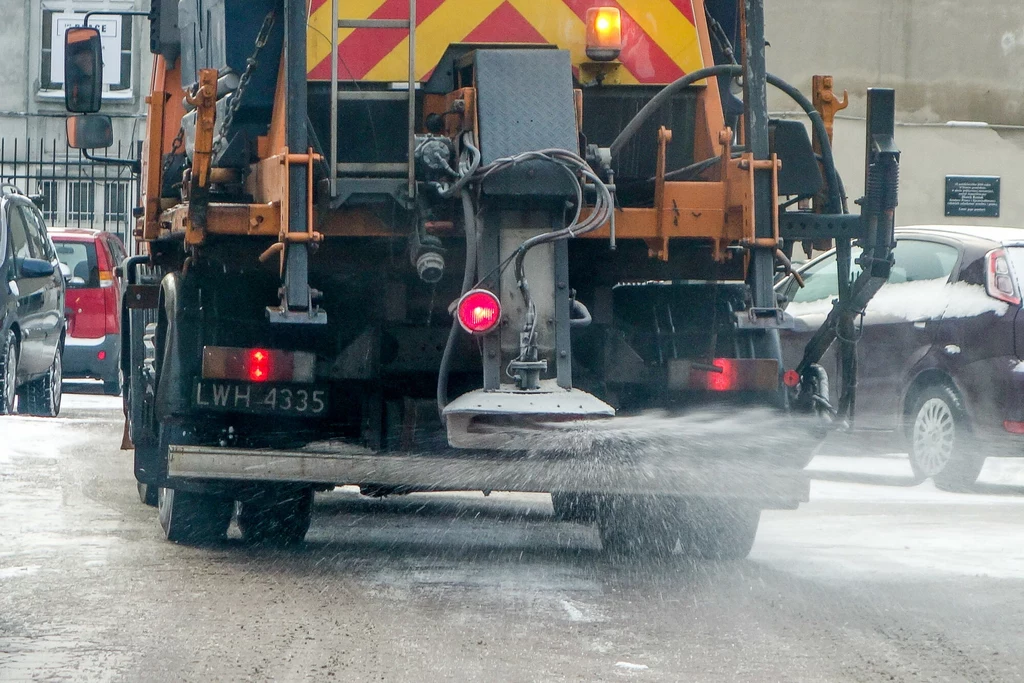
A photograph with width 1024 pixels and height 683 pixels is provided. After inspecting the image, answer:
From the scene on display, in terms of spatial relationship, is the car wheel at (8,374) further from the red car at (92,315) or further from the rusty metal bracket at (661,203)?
the rusty metal bracket at (661,203)

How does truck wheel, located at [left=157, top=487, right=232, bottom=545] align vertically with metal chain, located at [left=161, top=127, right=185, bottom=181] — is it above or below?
below

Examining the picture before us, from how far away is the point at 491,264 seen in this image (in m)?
6.03

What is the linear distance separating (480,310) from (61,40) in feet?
86.2

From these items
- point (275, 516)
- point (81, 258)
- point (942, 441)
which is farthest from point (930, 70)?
point (275, 516)

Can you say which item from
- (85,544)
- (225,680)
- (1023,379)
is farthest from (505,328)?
(1023,379)

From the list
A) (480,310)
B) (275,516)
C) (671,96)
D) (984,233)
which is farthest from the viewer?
(984,233)

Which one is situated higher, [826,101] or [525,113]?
[826,101]

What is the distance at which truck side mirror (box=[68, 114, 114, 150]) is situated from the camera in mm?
8273

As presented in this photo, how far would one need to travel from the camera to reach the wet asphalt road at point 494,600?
16.2 feet

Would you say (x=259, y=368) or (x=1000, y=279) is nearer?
(x=259, y=368)

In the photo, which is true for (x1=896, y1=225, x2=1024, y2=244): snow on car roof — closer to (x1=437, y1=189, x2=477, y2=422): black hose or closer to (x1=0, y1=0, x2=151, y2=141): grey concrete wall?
(x1=437, y1=189, x2=477, y2=422): black hose

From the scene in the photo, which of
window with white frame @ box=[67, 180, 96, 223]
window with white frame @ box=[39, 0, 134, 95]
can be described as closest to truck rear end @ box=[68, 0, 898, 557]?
window with white frame @ box=[67, 180, 96, 223]

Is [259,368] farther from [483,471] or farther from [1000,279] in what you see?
[1000,279]

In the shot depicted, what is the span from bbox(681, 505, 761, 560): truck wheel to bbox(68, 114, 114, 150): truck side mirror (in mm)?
3317
